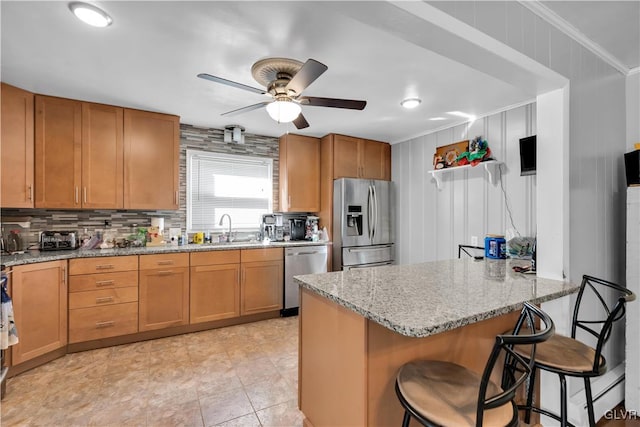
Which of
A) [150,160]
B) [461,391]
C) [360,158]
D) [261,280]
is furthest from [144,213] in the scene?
[461,391]

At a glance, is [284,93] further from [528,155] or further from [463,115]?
[528,155]

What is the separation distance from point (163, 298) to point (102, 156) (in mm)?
1556

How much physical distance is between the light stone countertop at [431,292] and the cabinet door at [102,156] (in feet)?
8.30

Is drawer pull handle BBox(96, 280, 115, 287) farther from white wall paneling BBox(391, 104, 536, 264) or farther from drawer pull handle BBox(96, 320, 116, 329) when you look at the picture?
white wall paneling BBox(391, 104, 536, 264)

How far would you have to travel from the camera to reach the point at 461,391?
1.09 m

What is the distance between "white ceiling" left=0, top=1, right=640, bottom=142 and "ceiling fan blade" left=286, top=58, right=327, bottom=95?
0.26 m

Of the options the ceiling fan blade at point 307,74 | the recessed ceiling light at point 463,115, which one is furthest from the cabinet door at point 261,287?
the recessed ceiling light at point 463,115

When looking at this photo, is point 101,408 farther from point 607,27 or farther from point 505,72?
point 607,27

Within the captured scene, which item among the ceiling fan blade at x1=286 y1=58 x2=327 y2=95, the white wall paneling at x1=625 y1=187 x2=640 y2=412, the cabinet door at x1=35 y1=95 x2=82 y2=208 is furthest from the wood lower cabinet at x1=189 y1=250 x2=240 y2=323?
the white wall paneling at x1=625 y1=187 x2=640 y2=412

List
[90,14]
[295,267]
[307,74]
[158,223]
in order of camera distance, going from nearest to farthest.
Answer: [90,14] → [307,74] → [158,223] → [295,267]

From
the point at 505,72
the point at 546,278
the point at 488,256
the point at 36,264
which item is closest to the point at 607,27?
the point at 505,72

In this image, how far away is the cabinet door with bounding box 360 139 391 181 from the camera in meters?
4.39

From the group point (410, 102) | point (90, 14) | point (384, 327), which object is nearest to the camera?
point (384, 327)

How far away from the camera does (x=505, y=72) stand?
1627 millimetres
